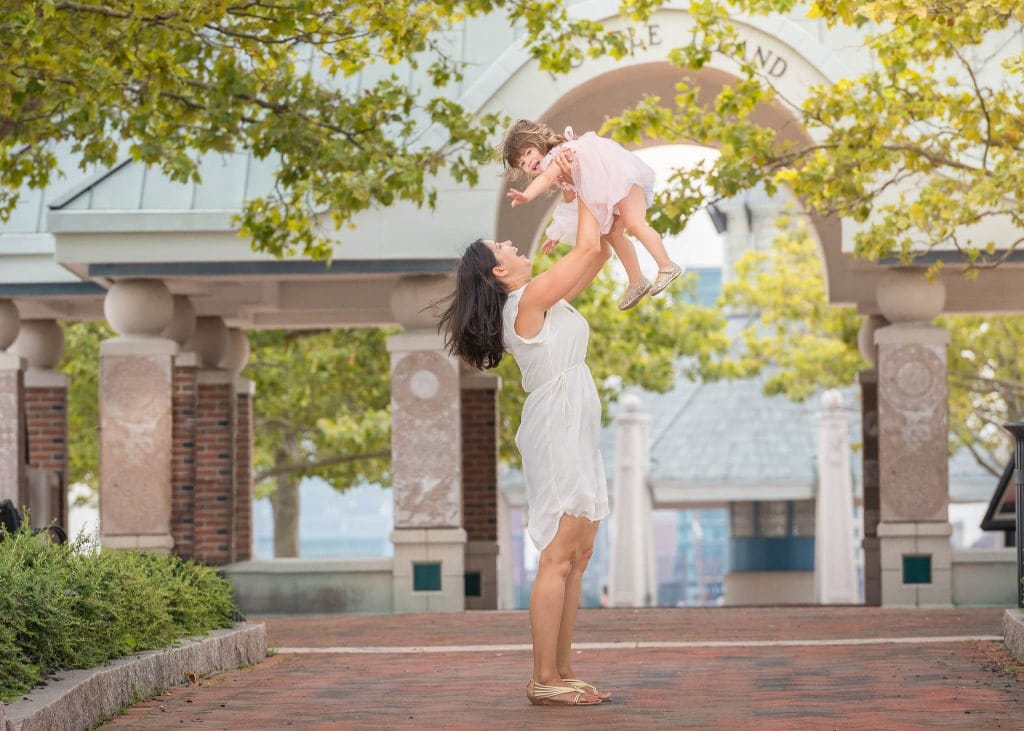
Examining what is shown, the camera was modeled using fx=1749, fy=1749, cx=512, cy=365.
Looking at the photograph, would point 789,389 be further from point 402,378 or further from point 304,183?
point 304,183

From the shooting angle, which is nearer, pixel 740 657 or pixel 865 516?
pixel 740 657

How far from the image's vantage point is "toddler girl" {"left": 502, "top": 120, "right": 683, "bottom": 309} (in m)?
6.69

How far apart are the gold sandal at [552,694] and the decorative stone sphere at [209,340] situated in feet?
41.3

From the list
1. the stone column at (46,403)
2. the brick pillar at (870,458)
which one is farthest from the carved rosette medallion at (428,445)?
the brick pillar at (870,458)

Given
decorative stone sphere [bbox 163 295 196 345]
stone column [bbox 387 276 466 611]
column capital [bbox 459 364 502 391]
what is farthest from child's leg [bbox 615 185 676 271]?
column capital [bbox 459 364 502 391]

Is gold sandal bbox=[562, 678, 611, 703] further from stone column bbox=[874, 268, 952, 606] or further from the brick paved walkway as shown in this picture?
stone column bbox=[874, 268, 952, 606]

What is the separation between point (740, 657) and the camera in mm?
9680

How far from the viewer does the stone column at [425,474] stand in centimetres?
1568

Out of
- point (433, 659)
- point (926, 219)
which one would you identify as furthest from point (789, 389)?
point (433, 659)

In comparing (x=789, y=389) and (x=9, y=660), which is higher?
(x=789, y=389)

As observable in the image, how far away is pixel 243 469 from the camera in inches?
814

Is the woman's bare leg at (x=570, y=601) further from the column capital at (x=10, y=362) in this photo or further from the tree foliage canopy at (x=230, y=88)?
the column capital at (x=10, y=362)

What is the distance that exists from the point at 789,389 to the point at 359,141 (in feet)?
58.6

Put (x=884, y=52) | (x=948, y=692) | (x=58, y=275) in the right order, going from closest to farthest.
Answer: (x=948, y=692) < (x=884, y=52) < (x=58, y=275)
